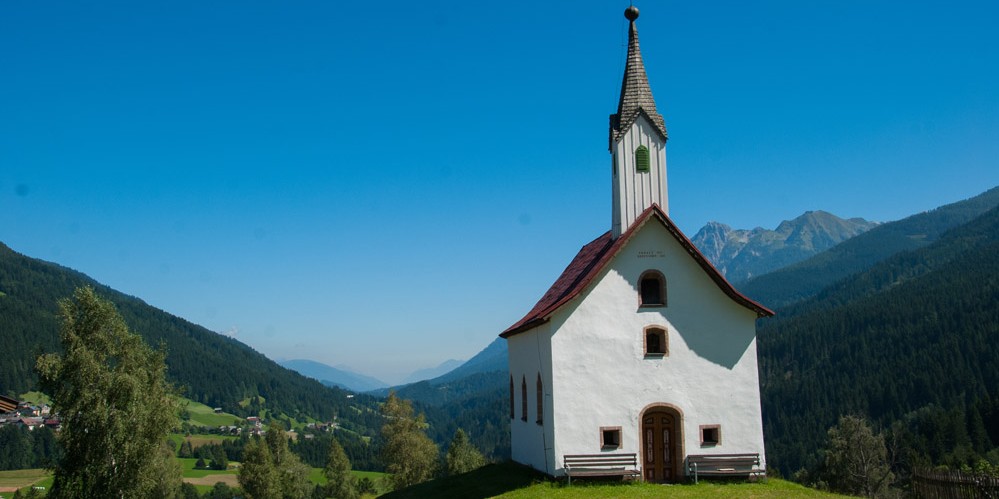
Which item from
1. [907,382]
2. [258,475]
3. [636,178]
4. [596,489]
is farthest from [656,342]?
[907,382]

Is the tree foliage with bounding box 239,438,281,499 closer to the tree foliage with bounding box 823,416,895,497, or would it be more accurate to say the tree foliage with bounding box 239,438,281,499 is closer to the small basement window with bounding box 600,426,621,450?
the small basement window with bounding box 600,426,621,450

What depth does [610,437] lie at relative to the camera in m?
30.8

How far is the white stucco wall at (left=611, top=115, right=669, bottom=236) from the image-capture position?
33.8 metres

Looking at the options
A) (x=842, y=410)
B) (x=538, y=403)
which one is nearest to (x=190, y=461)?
(x=842, y=410)

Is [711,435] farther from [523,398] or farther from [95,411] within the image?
[95,411]

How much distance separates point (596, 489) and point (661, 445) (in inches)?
149

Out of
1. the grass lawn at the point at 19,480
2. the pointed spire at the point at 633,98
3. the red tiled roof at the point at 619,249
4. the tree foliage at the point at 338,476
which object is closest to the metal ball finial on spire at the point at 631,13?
the pointed spire at the point at 633,98

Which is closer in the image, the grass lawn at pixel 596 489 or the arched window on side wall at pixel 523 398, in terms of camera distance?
the grass lawn at pixel 596 489

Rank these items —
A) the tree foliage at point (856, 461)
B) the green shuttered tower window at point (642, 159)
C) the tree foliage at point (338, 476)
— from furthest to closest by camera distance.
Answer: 1. the tree foliage at point (338, 476)
2. the tree foliage at point (856, 461)
3. the green shuttered tower window at point (642, 159)

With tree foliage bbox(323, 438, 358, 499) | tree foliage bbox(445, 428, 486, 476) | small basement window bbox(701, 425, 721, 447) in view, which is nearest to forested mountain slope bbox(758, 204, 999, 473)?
tree foliage bbox(323, 438, 358, 499)

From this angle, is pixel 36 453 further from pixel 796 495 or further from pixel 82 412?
pixel 796 495

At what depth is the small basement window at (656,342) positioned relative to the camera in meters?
31.6

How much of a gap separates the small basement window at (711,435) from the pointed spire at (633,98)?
12550 mm

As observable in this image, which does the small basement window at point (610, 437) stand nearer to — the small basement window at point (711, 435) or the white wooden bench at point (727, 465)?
the white wooden bench at point (727, 465)
